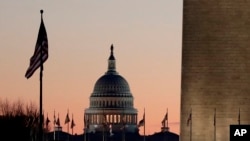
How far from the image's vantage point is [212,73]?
136125 mm

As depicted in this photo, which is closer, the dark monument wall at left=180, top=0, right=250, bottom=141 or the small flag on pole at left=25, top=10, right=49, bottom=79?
the small flag on pole at left=25, top=10, right=49, bottom=79

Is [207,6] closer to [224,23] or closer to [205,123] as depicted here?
[224,23]

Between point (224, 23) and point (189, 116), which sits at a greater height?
point (224, 23)

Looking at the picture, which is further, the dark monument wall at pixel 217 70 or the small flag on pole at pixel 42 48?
the dark monument wall at pixel 217 70

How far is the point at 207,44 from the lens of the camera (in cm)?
13612

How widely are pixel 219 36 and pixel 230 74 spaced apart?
3664mm

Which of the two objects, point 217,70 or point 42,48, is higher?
point 217,70

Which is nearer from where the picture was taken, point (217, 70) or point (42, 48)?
point (42, 48)

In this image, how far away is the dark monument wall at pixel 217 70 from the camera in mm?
134875

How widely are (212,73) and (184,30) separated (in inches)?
205

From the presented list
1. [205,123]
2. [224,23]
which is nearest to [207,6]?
[224,23]

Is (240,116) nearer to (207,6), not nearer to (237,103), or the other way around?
(237,103)

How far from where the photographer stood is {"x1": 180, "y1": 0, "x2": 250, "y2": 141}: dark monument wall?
443 ft

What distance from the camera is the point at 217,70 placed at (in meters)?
136
